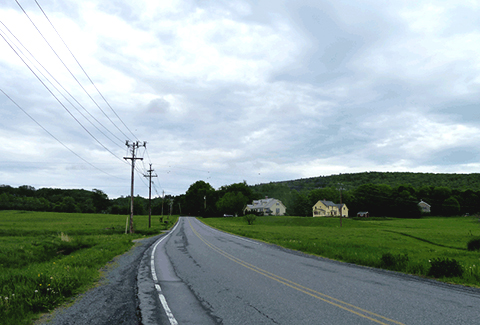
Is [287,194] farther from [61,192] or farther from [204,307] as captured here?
[204,307]

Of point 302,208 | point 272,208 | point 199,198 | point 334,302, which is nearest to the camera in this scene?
point 334,302

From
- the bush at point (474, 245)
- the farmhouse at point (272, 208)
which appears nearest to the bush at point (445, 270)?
the bush at point (474, 245)

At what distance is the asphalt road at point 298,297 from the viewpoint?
6656 mm

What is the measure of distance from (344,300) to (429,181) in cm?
20182

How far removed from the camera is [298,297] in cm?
830

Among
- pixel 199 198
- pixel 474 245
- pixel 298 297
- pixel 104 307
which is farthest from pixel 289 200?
pixel 104 307

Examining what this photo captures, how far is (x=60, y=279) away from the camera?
9.09 metres

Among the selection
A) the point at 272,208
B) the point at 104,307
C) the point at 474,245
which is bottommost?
the point at 474,245

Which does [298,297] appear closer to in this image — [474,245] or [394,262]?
[394,262]

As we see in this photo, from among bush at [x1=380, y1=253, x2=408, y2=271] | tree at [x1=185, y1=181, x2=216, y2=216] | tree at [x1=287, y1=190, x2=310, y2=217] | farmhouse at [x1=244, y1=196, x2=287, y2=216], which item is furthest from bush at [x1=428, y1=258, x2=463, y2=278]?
tree at [x1=185, y1=181, x2=216, y2=216]

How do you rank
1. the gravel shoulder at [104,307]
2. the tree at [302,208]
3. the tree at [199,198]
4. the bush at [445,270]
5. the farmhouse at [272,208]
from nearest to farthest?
the gravel shoulder at [104,307]
the bush at [445,270]
the tree at [302,208]
the farmhouse at [272,208]
the tree at [199,198]

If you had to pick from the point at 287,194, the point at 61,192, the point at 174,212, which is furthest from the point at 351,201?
the point at 61,192

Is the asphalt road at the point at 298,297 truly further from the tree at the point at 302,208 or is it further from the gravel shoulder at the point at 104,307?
the tree at the point at 302,208

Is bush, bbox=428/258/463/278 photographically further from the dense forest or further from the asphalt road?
the dense forest
